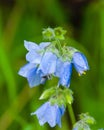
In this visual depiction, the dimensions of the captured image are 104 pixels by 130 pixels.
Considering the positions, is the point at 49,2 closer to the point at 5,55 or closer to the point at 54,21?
the point at 54,21

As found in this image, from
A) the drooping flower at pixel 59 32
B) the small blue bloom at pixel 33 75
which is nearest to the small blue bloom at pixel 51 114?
the small blue bloom at pixel 33 75

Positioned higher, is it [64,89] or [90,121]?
[64,89]

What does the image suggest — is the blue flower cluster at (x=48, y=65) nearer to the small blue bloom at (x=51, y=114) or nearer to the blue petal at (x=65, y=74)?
the blue petal at (x=65, y=74)

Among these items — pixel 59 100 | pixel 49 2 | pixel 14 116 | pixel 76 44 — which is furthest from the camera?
pixel 49 2

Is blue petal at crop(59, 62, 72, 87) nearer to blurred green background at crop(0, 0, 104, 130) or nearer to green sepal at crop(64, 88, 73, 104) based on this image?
green sepal at crop(64, 88, 73, 104)

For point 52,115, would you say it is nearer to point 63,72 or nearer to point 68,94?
point 68,94

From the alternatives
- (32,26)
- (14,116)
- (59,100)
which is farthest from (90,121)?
(32,26)

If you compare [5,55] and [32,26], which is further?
[32,26]
